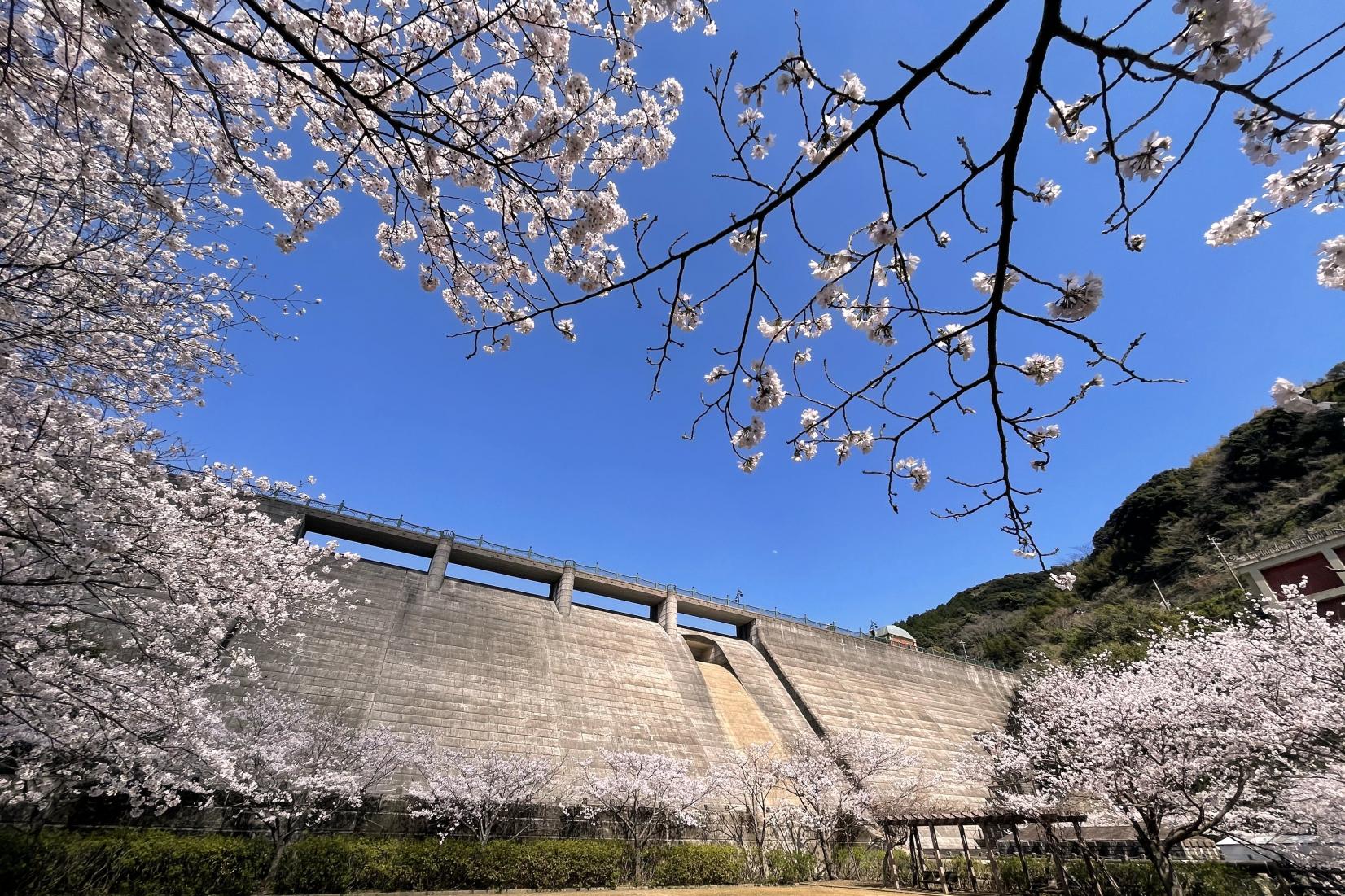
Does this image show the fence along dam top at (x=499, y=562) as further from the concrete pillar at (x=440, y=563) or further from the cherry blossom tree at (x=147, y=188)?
the cherry blossom tree at (x=147, y=188)

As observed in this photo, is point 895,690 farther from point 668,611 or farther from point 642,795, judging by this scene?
point 642,795

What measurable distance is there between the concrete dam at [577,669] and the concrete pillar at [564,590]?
120 mm

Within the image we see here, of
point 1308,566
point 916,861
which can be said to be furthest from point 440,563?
point 1308,566

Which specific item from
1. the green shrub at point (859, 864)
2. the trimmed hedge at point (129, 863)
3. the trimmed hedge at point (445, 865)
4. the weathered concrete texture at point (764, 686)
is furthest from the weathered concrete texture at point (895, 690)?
the trimmed hedge at point (129, 863)

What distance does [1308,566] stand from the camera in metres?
23.6

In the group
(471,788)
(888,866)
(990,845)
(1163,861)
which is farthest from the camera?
(888,866)


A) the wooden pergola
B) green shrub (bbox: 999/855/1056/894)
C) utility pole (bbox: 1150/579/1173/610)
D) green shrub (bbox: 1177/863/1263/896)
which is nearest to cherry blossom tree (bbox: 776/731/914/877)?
the wooden pergola

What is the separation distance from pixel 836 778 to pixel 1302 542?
24.3m

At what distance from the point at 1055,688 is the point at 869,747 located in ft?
35.5

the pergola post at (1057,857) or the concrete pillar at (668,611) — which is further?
the concrete pillar at (668,611)

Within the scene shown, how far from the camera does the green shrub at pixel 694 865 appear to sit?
15.7 m

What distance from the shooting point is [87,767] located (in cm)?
908

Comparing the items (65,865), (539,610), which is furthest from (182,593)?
(539,610)

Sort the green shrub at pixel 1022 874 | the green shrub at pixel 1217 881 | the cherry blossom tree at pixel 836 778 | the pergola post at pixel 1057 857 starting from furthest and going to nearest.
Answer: the cherry blossom tree at pixel 836 778 → the green shrub at pixel 1022 874 → the pergola post at pixel 1057 857 → the green shrub at pixel 1217 881
